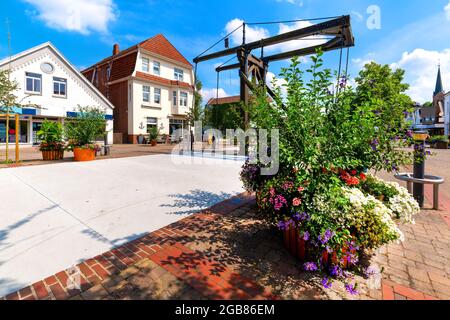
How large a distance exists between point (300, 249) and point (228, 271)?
2.84 ft

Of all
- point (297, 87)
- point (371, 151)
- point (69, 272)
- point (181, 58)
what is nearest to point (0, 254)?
point (69, 272)

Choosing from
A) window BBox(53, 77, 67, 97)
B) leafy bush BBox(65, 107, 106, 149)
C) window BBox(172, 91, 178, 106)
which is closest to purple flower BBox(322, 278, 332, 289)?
leafy bush BBox(65, 107, 106, 149)

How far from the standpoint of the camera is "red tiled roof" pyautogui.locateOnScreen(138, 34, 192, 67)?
22034 millimetres

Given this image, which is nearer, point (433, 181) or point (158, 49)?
point (433, 181)

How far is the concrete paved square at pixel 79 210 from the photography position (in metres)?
2.43

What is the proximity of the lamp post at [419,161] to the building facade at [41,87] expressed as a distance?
1681 centimetres

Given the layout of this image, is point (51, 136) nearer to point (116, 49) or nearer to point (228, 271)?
point (228, 271)

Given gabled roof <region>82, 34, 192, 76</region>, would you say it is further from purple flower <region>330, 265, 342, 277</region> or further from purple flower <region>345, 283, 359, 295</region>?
purple flower <region>345, 283, 359, 295</region>

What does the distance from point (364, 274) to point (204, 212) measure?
252cm

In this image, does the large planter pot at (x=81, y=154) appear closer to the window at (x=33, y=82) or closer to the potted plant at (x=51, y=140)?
the potted plant at (x=51, y=140)

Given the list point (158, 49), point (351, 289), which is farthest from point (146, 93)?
point (351, 289)

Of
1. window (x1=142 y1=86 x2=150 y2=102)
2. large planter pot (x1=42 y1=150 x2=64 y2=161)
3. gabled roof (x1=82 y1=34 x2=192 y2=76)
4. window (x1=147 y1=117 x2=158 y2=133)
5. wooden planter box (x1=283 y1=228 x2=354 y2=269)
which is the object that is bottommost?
wooden planter box (x1=283 y1=228 x2=354 y2=269)

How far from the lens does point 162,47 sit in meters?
23.5
